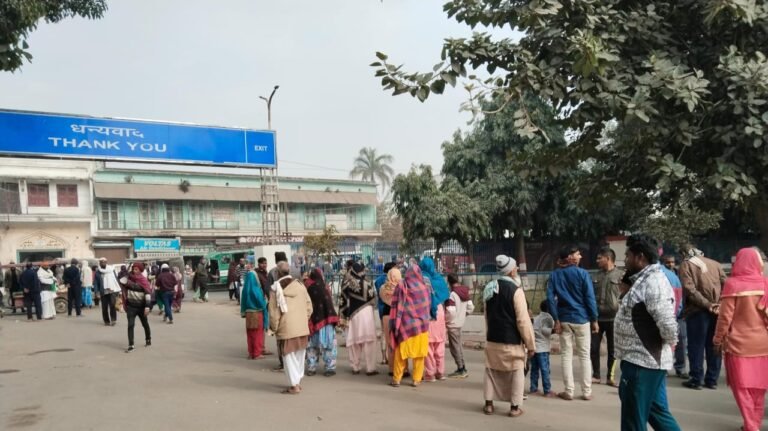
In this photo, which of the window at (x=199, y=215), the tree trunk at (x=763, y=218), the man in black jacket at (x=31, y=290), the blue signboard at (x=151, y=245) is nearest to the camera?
the tree trunk at (x=763, y=218)

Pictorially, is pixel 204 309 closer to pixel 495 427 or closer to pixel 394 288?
pixel 394 288

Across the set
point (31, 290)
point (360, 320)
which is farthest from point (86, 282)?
point (360, 320)

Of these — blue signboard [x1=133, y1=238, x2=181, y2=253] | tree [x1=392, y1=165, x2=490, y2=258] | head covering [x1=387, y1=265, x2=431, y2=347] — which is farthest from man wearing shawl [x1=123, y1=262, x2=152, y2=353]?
blue signboard [x1=133, y1=238, x2=181, y2=253]

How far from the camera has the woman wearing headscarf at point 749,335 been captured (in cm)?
535

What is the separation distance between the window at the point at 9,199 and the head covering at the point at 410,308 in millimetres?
34232

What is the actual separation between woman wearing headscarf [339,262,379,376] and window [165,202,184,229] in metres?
34.9

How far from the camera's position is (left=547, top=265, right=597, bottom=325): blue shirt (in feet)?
23.4

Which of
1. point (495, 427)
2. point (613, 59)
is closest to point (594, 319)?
point (495, 427)

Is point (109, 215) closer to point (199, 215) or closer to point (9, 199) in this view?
point (9, 199)

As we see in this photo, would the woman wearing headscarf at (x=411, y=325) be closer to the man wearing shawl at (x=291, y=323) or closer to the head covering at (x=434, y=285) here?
the head covering at (x=434, y=285)

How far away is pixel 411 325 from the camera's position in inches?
314

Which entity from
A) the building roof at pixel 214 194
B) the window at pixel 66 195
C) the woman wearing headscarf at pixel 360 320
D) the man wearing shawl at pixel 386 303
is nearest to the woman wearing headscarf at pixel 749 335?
the man wearing shawl at pixel 386 303

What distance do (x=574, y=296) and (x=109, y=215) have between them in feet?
123

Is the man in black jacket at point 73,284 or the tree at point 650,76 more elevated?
the tree at point 650,76
